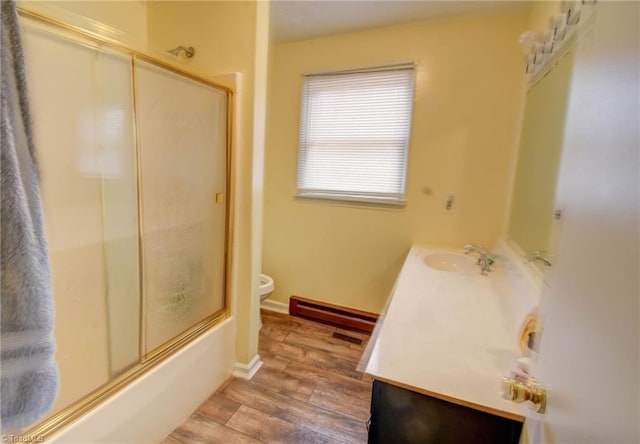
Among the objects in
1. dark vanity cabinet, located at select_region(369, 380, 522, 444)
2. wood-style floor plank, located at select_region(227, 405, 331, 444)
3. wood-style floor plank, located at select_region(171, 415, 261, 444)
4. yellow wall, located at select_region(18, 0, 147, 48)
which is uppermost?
yellow wall, located at select_region(18, 0, 147, 48)

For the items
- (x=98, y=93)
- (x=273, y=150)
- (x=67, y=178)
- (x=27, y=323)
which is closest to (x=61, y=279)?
(x=67, y=178)

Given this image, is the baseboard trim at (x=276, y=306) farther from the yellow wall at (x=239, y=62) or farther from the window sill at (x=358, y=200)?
the window sill at (x=358, y=200)

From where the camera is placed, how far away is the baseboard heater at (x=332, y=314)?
2527mm

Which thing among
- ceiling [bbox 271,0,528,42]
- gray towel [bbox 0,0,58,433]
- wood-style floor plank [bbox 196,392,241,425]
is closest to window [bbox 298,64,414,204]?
ceiling [bbox 271,0,528,42]

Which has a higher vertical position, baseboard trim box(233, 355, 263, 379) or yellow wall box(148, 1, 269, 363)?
yellow wall box(148, 1, 269, 363)

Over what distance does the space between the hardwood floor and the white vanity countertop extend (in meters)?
0.72

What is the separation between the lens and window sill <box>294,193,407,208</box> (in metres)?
2.39

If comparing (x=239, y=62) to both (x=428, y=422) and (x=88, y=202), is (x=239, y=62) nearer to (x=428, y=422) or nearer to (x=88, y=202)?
(x=88, y=202)

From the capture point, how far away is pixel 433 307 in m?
1.34

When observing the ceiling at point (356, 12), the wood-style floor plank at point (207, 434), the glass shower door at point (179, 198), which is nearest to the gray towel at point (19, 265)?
the glass shower door at point (179, 198)

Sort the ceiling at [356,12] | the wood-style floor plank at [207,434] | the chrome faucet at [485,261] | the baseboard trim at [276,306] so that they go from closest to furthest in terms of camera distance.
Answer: the wood-style floor plank at [207,434], the chrome faucet at [485,261], the ceiling at [356,12], the baseboard trim at [276,306]

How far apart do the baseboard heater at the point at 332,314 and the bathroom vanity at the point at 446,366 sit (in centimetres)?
114

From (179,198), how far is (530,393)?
1614mm

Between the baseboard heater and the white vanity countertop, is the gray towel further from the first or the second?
the baseboard heater
